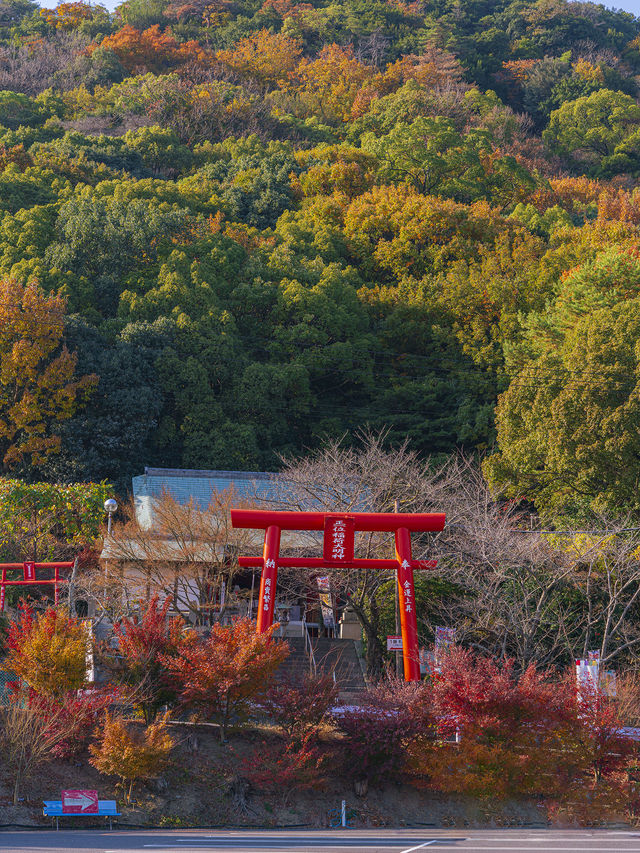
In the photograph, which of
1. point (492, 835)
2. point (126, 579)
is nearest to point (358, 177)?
point (126, 579)

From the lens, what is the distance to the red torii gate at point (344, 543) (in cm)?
1623

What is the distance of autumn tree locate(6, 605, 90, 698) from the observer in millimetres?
14508

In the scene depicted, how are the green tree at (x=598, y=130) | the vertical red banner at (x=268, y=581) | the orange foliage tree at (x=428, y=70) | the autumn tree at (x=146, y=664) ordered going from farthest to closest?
the orange foliage tree at (x=428, y=70)
the green tree at (x=598, y=130)
the vertical red banner at (x=268, y=581)
the autumn tree at (x=146, y=664)

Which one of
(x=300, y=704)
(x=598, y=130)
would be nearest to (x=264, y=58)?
(x=598, y=130)

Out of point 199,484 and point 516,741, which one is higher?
point 199,484

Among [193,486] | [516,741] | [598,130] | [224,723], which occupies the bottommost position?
[516,741]

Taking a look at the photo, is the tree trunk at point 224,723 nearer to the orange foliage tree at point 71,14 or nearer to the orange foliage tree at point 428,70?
the orange foliage tree at point 428,70

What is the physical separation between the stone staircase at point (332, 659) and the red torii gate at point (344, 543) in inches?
118

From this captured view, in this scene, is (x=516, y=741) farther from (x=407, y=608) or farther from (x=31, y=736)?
(x=31, y=736)

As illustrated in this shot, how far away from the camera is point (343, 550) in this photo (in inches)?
651

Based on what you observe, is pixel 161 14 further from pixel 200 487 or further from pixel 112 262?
pixel 200 487

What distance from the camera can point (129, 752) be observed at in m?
13.5

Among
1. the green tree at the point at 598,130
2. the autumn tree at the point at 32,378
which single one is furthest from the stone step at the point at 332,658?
the green tree at the point at 598,130

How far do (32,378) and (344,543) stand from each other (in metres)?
18.1
